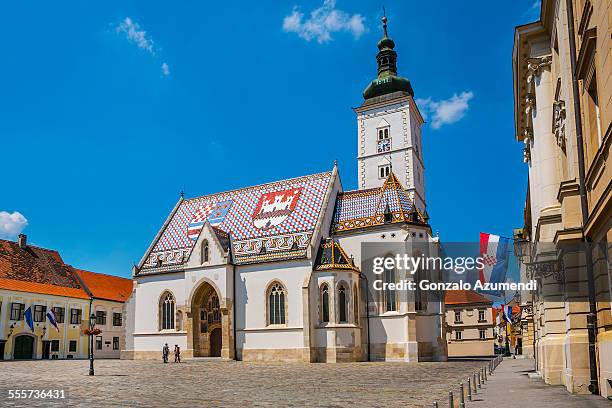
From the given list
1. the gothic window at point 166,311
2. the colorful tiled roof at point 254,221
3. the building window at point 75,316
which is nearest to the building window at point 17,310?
the building window at point 75,316


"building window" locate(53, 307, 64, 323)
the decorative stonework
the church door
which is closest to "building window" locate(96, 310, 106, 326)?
"building window" locate(53, 307, 64, 323)

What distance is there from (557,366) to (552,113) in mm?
7989

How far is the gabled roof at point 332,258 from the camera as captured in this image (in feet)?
133

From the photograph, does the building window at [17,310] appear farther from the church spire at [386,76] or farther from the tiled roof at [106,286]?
the church spire at [386,76]

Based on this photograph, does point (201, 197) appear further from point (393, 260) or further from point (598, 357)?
point (598, 357)

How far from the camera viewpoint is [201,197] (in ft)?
180

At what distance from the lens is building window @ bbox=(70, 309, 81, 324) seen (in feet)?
190

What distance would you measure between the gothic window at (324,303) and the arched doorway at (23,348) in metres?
29.9

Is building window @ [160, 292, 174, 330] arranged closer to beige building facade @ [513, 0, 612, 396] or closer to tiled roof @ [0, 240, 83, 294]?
tiled roof @ [0, 240, 83, 294]

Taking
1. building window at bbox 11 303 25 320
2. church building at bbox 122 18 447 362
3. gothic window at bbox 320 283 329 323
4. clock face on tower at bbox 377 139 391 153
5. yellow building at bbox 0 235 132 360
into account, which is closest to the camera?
church building at bbox 122 18 447 362

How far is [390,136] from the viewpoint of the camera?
2216 inches

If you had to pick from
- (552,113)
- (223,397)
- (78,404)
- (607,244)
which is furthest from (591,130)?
(78,404)

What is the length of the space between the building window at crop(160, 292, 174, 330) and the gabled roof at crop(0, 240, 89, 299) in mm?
14092

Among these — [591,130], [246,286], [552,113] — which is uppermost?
[552,113]
